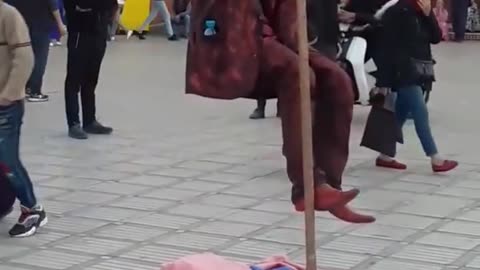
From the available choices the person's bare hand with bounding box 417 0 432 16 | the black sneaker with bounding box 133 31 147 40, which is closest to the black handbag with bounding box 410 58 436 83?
the person's bare hand with bounding box 417 0 432 16

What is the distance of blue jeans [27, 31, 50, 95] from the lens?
1205 cm

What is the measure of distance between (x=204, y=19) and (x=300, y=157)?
2.12 ft

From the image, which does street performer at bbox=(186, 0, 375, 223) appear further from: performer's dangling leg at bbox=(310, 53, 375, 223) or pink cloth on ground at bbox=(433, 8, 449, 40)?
pink cloth on ground at bbox=(433, 8, 449, 40)

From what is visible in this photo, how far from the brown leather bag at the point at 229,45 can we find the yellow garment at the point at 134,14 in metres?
18.2

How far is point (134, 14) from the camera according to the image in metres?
22.0

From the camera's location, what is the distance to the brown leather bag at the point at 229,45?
377cm

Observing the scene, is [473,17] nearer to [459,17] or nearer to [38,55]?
[459,17]

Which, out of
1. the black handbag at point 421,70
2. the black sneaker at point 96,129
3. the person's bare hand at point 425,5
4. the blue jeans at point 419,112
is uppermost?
the person's bare hand at point 425,5

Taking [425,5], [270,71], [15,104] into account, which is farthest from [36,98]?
[270,71]

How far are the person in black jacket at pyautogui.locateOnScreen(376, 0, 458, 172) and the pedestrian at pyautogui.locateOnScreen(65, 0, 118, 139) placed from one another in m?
2.73

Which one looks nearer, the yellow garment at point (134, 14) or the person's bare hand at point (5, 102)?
the person's bare hand at point (5, 102)

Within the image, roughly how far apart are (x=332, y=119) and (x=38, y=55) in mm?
8659

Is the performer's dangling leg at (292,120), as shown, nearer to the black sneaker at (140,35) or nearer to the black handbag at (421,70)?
the black handbag at (421,70)

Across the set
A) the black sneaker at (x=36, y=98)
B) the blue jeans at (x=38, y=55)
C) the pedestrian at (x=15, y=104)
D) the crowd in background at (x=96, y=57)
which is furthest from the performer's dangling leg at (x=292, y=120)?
the black sneaker at (x=36, y=98)
